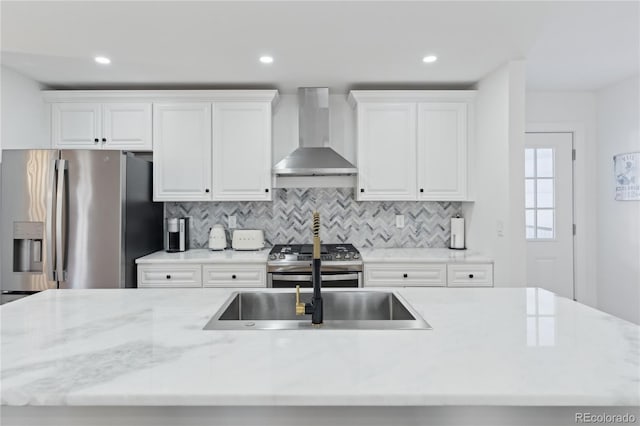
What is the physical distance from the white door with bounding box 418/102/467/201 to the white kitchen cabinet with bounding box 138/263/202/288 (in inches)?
82.1

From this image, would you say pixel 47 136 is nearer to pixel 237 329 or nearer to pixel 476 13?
pixel 237 329

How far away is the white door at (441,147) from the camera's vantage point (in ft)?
12.0

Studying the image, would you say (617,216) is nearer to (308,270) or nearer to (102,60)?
(308,270)

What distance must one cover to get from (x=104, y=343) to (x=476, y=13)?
8.15 feet

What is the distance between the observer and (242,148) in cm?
364

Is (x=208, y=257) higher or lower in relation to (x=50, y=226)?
lower

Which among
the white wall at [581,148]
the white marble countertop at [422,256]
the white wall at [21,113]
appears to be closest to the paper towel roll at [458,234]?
the white marble countertop at [422,256]

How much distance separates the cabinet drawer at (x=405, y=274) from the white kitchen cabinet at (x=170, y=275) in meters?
1.38

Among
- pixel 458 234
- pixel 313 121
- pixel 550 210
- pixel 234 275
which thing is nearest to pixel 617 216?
pixel 550 210

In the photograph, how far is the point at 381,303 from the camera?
1.83m

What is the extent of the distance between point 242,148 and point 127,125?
1.04m

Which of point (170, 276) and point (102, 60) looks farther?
point (170, 276)

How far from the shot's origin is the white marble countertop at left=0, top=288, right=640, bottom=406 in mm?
861

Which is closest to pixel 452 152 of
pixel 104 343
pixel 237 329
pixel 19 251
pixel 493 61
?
pixel 493 61
